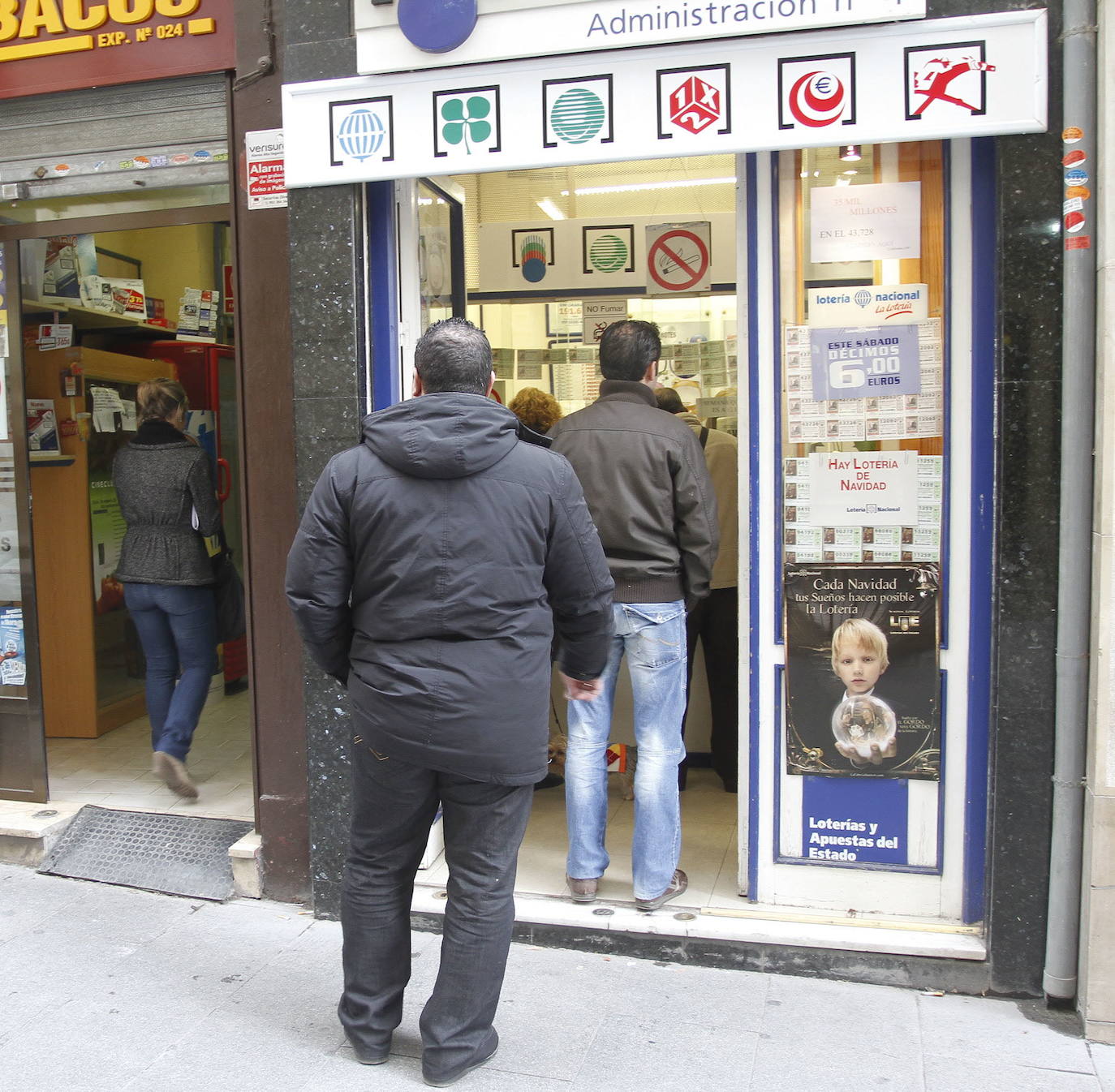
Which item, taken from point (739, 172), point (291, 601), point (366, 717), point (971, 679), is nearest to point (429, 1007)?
point (366, 717)

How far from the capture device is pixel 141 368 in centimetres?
627

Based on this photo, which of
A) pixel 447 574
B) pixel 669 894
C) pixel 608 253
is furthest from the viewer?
pixel 608 253

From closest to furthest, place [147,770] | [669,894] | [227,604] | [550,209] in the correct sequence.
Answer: [669,894] < [227,604] < [147,770] < [550,209]

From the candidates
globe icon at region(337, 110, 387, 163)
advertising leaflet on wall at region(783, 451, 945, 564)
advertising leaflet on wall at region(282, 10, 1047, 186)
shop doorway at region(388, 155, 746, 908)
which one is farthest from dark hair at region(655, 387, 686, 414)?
globe icon at region(337, 110, 387, 163)

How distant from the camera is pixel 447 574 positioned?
8.98 feet

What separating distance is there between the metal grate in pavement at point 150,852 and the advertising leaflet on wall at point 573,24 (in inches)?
113

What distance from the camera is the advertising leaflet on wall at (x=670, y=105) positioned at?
3189 millimetres

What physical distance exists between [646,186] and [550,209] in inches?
25.5

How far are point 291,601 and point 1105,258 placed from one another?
233cm

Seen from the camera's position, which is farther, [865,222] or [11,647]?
[11,647]

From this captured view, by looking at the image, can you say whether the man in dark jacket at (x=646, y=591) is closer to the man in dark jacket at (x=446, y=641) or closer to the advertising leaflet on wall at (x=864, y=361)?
the advertising leaflet on wall at (x=864, y=361)

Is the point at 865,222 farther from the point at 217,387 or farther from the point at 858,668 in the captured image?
the point at 217,387

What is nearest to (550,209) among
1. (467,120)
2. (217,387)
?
(217,387)

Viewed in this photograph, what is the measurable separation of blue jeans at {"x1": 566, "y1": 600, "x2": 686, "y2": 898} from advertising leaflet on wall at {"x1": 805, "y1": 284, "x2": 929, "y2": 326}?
1.04m
